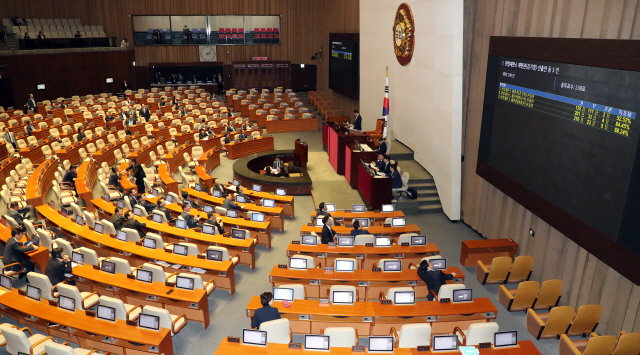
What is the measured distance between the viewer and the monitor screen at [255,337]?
21.0ft

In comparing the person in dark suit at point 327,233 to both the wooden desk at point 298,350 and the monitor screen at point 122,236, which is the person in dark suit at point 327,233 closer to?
the wooden desk at point 298,350

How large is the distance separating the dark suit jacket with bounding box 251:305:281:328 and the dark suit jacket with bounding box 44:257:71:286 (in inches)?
157

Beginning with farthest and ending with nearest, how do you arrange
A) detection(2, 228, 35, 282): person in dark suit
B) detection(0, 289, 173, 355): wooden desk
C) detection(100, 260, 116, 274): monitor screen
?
detection(2, 228, 35, 282): person in dark suit → detection(100, 260, 116, 274): monitor screen → detection(0, 289, 173, 355): wooden desk

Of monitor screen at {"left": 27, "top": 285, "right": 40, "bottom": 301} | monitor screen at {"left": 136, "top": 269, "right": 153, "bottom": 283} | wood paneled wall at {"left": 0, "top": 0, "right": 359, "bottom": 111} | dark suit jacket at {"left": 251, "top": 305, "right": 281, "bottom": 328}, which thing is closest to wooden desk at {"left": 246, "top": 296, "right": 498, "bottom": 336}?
dark suit jacket at {"left": 251, "top": 305, "right": 281, "bottom": 328}

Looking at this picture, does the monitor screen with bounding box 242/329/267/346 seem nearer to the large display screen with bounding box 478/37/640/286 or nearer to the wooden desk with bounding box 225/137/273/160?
the large display screen with bounding box 478/37/640/286

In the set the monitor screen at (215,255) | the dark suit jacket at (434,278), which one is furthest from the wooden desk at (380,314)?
the monitor screen at (215,255)

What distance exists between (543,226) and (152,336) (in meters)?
7.52

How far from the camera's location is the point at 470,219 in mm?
12617

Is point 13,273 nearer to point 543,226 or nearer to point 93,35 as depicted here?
point 543,226

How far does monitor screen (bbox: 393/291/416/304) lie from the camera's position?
7699 millimetres

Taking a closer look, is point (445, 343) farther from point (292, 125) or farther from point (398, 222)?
point (292, 125)

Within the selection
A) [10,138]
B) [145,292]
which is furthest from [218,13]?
[145,292]

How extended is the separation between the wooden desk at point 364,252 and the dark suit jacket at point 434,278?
1515 mm

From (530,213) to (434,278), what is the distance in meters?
3.05
